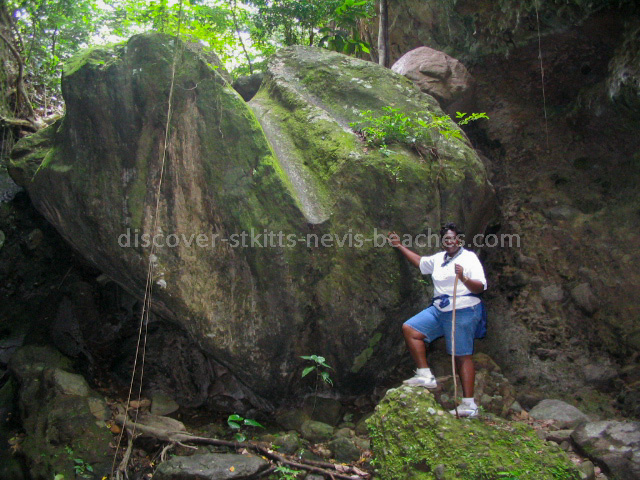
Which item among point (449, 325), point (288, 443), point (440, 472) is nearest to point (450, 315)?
point (449, 325)

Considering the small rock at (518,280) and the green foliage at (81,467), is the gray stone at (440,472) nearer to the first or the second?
the green foliage at (81,467)

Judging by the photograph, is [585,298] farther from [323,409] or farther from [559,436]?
[323,409]

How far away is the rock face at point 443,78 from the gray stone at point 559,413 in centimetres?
519

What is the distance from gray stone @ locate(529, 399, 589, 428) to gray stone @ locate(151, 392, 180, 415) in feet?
14.5

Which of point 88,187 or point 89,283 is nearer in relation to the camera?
point 88,187

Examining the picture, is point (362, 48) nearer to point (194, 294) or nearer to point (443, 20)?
point (443, 20)

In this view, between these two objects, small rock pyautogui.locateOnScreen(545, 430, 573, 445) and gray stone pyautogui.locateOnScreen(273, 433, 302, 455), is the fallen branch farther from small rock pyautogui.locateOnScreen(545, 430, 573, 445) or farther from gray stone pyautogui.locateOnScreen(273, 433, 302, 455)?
small rock pyautogui.locateOnScreen(545, 430, 573, 445)

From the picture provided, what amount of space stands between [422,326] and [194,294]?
267 centimetres

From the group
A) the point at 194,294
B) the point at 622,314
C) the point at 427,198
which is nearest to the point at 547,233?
the point at 622,314

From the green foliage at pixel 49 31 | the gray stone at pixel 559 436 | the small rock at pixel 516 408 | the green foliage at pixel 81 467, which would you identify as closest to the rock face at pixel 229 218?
the small rock at pixel 516 408

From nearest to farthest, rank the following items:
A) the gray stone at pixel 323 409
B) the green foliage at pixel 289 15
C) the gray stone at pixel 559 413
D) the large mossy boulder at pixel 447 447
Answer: the large mossy boulder at pixel 447 447
the gray stone at pixel 559 413
the gray stone at pixel 323 409
the green foliage at pixel 289 15

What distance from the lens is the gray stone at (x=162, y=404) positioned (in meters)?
5.52

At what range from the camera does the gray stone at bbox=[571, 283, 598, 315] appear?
21.2 ft

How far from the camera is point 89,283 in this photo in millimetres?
6508
